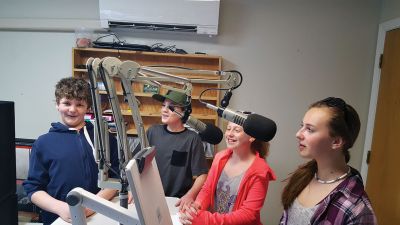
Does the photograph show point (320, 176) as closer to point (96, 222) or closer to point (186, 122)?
point (186, 122)

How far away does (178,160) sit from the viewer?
6.20ft

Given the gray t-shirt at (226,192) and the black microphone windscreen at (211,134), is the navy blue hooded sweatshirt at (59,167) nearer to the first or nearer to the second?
the gray t-shirt at (226,192)

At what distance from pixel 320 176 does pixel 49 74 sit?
9.23 ft

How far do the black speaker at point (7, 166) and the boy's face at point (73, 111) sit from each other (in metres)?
0.38

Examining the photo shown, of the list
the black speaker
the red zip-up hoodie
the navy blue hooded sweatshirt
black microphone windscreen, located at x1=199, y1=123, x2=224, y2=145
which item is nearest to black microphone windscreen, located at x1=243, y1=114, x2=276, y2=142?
black microphone windscreen, located at x1=199, y1=123, x2=224, y2=145

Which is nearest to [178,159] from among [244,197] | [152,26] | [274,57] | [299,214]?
[244,197]

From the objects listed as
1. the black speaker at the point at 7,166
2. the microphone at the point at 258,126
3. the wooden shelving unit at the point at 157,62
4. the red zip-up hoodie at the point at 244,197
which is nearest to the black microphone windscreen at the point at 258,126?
the microphone at the point at 258,126

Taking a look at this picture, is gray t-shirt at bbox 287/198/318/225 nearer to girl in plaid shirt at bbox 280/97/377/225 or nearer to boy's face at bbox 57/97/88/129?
girl in plaid shirt at bbox 280/97/377/225

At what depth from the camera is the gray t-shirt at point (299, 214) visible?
108 centimetres

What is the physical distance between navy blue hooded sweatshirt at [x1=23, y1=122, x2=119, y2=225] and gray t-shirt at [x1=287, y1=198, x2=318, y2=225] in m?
0.99

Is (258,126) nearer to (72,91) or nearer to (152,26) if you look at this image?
(72,91)

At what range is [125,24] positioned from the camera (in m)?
2.68

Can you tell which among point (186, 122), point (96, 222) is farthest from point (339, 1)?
point (96, 222)

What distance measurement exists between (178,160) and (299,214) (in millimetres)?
949
